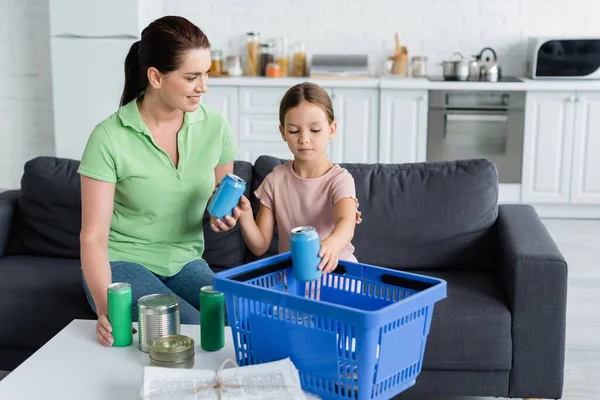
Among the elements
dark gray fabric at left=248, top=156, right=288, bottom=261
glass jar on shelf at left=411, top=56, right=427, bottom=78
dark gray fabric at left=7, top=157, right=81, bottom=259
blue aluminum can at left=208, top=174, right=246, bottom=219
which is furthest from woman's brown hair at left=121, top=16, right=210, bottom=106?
glass jar on shelf at left=411, top=56, right=427, bottom=78

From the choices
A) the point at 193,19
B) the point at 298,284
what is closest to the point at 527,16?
the point at 193,19

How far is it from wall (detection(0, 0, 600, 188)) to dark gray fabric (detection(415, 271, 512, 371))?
362 centimetres

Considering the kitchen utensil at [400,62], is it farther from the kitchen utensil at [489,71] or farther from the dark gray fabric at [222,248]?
the dark gray fabric at [222,248]

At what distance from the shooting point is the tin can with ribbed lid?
5.98 ft

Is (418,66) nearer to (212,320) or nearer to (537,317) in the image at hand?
(537,317)

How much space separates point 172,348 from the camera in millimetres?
1842

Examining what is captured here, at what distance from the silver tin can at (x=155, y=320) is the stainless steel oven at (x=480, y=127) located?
376cm

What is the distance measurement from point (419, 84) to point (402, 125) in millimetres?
288

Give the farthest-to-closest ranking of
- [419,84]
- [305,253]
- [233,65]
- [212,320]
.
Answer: [233,65]
[419,84]
[212,320]
[305,253]

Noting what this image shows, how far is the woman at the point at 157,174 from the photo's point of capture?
7.34ft

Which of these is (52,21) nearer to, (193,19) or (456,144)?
(193,19)

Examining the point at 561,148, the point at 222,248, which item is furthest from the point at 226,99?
the point at 222,248

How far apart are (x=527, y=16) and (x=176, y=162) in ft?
13.3

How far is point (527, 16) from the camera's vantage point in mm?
5820
